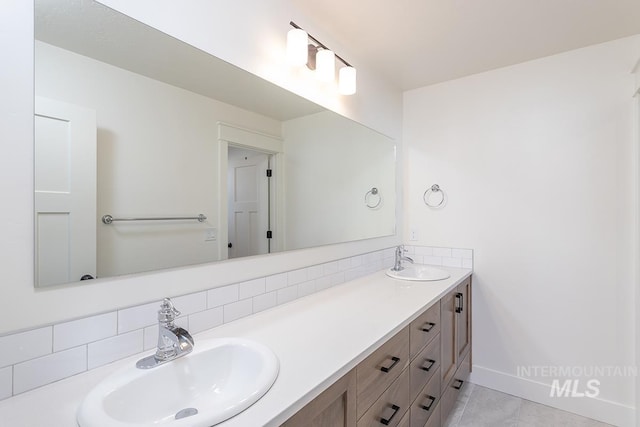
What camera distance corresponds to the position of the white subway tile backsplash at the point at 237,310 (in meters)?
1.16

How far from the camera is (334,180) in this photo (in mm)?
1889

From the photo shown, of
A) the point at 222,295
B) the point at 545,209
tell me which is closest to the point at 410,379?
the point at 222,295

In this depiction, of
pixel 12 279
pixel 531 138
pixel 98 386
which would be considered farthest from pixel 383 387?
pixel 531 138

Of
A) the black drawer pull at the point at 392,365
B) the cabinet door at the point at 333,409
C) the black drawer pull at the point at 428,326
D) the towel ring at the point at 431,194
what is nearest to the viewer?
the cabinet door at the point at 333,409


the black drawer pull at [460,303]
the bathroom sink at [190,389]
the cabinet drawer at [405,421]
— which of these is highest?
the bathroom sink at [190,389]

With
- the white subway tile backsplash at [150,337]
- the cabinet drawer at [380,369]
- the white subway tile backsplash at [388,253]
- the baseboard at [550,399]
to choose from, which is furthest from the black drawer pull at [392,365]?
the baseboard at [550,399]

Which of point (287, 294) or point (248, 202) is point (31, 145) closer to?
point (248, 202)

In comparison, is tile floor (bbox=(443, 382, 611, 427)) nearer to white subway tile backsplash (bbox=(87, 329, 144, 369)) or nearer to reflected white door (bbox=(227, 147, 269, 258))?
reflected white door (bbox=(227, 147, 269, 258))

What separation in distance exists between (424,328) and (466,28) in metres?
1.65

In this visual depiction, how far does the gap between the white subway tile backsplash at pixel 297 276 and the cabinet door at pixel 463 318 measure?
1061 mm

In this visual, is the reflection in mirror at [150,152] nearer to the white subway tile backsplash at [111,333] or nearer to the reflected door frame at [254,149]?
the reflected door frame at [254,149]

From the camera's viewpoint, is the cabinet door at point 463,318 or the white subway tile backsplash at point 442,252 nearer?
the cabinet door at point 463,318

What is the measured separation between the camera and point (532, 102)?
2025mm

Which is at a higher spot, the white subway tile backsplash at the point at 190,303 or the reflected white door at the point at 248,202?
the reflected white door at the point at 248,202
